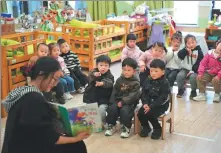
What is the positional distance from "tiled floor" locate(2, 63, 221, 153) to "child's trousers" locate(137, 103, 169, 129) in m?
0.12

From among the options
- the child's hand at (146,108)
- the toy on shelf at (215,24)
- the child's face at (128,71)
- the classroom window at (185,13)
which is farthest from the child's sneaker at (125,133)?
the classroom window at (185,13)

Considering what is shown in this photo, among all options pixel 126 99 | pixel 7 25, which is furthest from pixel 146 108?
pixel 7 25

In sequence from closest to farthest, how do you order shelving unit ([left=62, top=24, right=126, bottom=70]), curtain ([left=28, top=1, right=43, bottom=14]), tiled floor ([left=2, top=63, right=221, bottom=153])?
tiled floor ([left=2, top=63, right=221, bottom=153]), shelving unit ([left=62, top=24, right=126, bottom=70]), curtain ([left=28, top=1, right=43, bottom=14])

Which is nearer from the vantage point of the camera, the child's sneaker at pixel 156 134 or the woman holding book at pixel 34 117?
the woman holding book at pixel 34 117

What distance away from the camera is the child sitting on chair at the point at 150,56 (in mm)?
3543

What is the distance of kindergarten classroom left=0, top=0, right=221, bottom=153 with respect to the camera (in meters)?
2.74

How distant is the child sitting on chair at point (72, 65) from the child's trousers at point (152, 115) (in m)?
1.32

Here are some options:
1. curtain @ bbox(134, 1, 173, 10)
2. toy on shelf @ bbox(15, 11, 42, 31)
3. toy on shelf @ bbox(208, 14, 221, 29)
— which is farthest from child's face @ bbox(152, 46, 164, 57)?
curtain @ bbox(134, 1, 173, 10)

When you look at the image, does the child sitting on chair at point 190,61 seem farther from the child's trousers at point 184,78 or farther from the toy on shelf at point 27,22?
the toy on shelf at point 27,22

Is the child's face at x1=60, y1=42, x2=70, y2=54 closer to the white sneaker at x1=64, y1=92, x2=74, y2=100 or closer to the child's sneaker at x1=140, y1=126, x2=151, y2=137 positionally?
the white sneaker at x1=64, y1=92, x2=74, y2=100

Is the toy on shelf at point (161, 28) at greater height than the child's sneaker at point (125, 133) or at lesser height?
greater

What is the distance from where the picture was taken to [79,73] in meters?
3.97

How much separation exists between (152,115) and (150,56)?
44.2 inches

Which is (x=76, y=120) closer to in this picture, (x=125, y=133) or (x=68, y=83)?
(x=125, y=133)
